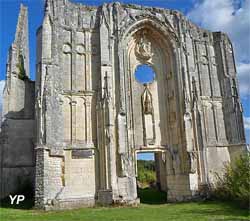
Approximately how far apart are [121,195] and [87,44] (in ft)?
28.4

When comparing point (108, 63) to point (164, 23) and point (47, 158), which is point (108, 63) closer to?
point (164, 23)

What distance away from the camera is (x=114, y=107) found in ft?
53.7

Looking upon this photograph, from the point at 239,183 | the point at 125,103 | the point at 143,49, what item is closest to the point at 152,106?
the point at 125,103

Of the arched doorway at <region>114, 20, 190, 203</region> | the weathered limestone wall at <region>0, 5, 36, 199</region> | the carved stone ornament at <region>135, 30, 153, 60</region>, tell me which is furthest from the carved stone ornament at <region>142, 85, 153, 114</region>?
the weathered limestone wall at <region>0, 5, 36, 199</region>

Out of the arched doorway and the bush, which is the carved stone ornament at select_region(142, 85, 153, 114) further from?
the bush

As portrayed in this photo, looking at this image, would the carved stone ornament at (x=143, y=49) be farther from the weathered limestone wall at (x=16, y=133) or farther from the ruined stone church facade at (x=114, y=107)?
the weathered limestone wall at (x=16, y=133)

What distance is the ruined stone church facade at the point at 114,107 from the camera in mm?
15156

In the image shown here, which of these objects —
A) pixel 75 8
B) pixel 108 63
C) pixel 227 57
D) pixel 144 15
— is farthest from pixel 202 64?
pixel 75 8

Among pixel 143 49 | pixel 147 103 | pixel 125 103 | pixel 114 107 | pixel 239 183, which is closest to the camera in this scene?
pixel 239 183

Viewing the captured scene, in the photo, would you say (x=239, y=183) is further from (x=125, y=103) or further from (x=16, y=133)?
(x=16, y=133)

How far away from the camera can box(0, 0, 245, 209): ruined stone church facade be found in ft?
49.7

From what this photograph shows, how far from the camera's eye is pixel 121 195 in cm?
1513

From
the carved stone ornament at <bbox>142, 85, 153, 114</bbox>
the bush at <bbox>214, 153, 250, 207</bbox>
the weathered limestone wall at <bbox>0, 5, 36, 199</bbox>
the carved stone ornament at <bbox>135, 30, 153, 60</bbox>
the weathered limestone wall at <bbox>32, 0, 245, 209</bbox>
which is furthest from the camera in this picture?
the carved stone ornament at <bbox>135, 30, 153, 60</bbox>

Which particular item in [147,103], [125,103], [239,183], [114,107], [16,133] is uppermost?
[147,103]
